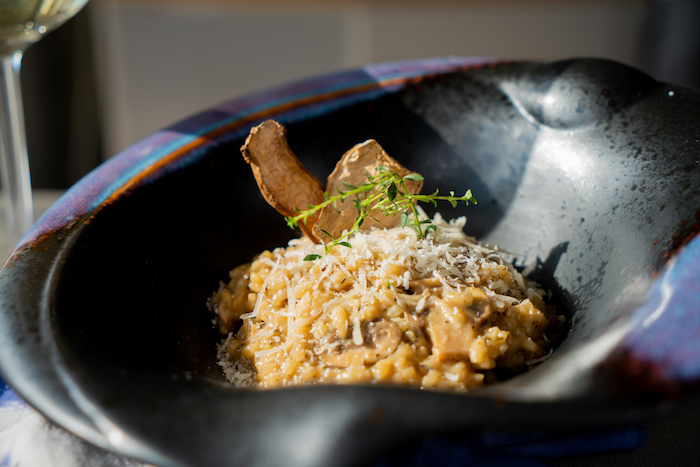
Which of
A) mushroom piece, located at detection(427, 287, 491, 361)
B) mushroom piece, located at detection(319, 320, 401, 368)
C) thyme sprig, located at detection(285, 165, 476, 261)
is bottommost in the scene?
mushroom piece, located at detection(319, 320, 401, 368)

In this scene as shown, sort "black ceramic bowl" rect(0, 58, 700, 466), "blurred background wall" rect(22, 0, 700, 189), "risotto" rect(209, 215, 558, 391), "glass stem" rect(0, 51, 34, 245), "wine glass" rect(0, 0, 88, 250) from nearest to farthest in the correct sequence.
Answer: "black ceramic bowl" rect(0, 58, 700, 466)
"risotto" rect(209, 215, 558, 391)
"wine glass" rect(0, 0, 88, 250)
"glass stem" rect(0, 51, 34, 245)
"blurred background wall" rect(22, 0, 700, 189)

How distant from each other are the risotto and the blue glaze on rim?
1.17ft

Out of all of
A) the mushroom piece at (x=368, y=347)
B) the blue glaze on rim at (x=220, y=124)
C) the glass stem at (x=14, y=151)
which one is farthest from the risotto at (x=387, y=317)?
the glass stem at (x=14, y=151)

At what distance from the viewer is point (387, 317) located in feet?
3.33

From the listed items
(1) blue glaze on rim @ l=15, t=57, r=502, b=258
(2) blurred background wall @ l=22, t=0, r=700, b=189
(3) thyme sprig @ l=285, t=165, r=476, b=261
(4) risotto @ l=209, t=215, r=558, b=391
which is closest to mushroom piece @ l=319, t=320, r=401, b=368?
(4) risotto @ l=209, t=215, r=558, b=391

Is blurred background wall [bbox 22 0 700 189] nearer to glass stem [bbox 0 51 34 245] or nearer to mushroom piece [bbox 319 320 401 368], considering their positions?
glass stem [bbox 0 51 34 245]

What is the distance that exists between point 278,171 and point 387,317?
1.46 feet

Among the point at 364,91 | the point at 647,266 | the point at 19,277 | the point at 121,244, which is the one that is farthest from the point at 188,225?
the point at 647,266

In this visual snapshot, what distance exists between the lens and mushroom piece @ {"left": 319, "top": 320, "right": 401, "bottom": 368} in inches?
38.0

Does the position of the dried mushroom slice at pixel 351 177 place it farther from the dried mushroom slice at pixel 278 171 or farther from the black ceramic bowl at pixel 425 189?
the black ceramic bowl at pixel 425 189

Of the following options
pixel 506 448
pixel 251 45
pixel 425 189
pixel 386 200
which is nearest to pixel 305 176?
pixel 386 200

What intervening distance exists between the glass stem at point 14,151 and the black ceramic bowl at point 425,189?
1.22ft

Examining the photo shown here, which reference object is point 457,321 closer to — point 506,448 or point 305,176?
point 506,448

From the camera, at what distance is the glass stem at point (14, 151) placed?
1.34 meters
